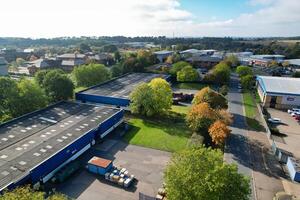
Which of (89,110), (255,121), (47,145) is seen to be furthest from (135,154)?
(255,121)

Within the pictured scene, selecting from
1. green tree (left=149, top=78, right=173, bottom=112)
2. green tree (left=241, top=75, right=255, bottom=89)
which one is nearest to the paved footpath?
green tree (left=149, top=78, right=173, bottom=112)

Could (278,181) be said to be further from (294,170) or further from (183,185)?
(183,185)

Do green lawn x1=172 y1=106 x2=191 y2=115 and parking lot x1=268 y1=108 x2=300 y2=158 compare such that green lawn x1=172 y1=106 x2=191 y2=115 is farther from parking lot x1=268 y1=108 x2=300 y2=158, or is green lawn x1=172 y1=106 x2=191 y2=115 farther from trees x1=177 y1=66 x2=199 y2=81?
trees x1=177 y1=66 x2=199 y2=81

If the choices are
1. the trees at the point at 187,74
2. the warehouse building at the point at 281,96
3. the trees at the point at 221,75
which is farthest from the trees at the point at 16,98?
the trees at the point at 221,75

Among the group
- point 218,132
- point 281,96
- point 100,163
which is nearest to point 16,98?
point 100,163

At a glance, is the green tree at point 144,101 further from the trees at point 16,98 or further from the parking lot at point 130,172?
the trees at point 16,98

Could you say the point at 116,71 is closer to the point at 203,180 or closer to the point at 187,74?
the point at 187,74
